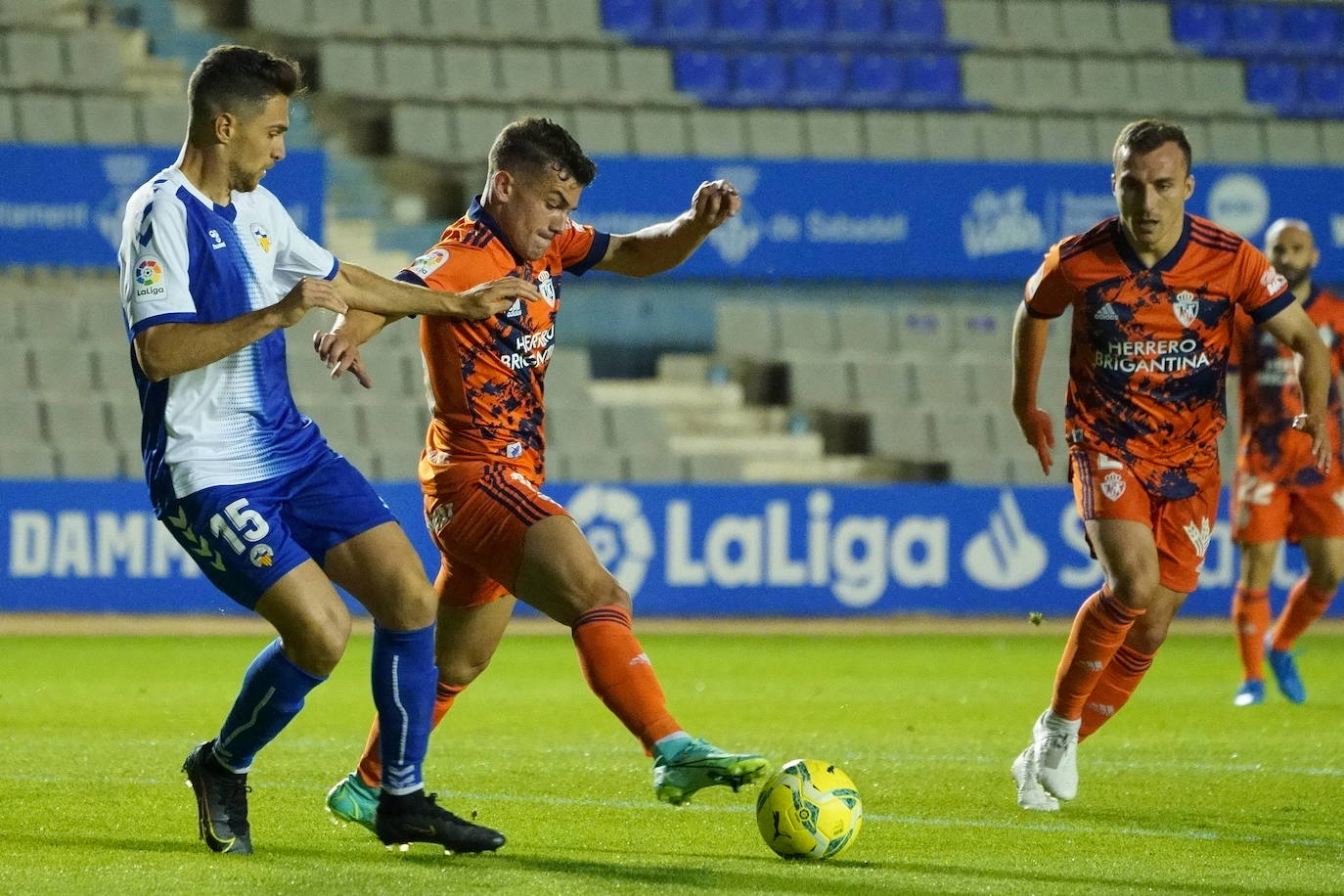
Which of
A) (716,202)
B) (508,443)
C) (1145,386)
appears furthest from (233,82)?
(1145,386)

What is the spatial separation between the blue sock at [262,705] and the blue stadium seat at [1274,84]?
1618cm

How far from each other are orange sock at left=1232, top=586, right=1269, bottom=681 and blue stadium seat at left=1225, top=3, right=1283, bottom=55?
11666 mm

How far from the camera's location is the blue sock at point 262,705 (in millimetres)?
4711

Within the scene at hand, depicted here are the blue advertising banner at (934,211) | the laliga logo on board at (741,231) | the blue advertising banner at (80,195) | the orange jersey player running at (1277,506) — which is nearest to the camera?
the orange jersey player running at (1277,506)

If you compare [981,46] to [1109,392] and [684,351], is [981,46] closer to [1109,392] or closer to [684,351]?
[684,351]

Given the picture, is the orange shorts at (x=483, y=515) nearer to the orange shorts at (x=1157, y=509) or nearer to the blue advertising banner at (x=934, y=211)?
the orange shorts at (x=1157, y=509)

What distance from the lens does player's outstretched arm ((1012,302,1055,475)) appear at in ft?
20.1

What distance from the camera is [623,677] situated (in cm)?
475

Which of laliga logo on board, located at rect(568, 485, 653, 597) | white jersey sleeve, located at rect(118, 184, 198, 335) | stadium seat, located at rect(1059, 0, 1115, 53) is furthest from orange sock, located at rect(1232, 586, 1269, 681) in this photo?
stadium seat, located at rect(1059, 0, 1115, 53)

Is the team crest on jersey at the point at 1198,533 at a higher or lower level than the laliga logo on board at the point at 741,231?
lower

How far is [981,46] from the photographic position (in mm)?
18625

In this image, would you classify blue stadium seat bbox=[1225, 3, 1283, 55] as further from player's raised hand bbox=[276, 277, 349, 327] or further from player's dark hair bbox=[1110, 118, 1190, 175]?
player's raised hand bbox=[276, 277, 349, 327]

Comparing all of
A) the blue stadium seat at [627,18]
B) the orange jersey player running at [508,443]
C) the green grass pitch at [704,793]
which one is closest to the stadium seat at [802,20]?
the blue stadium seat at [627,18]

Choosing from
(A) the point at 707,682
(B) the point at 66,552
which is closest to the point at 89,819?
(A) the point at 707,682
